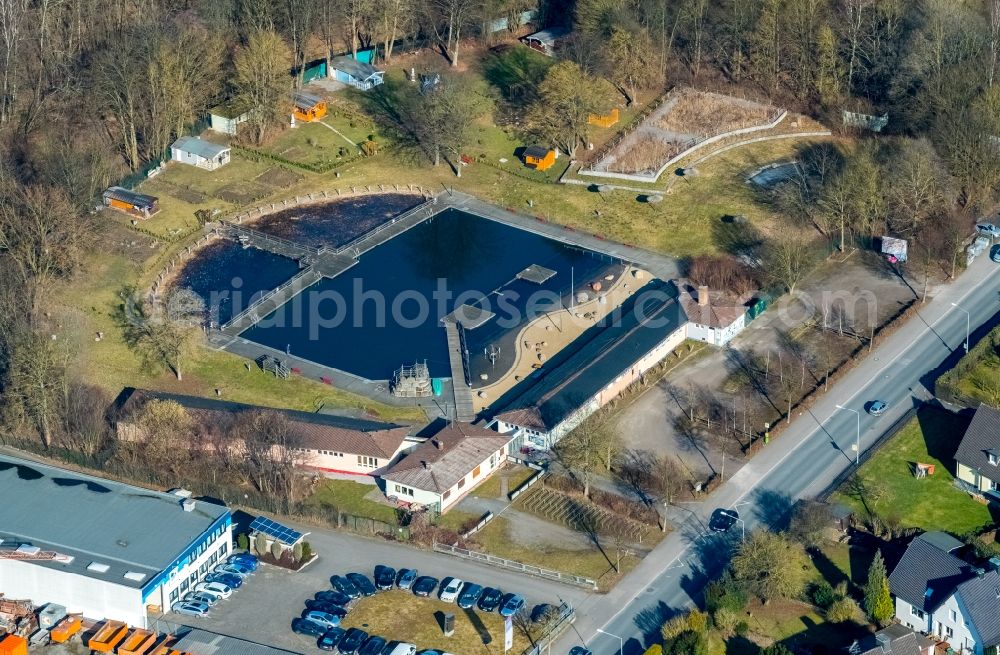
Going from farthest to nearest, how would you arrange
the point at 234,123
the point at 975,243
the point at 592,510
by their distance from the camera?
1. the point at 234,123
2. the point at 975,243
3. the point at 592,510

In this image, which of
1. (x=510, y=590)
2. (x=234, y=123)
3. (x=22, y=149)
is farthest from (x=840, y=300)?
(x=22, y=149)

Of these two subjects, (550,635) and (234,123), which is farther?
A: (234,123)

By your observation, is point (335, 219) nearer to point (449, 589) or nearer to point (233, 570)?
point (233, 570)

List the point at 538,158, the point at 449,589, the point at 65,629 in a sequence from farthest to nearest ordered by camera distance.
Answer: the point at 538,158 < the point at 449,589 < the point at 65,629

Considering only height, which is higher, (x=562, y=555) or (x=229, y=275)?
(x=562, y=555)

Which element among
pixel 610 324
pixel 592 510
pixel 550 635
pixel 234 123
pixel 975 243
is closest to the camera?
pixel 550 635

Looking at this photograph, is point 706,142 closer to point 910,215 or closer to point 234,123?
point 910,215

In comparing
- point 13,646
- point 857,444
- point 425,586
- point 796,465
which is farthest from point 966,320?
point 13,646

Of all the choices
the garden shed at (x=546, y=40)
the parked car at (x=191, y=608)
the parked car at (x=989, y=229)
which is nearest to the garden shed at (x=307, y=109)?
the garden shed at (x=546, y=40)
